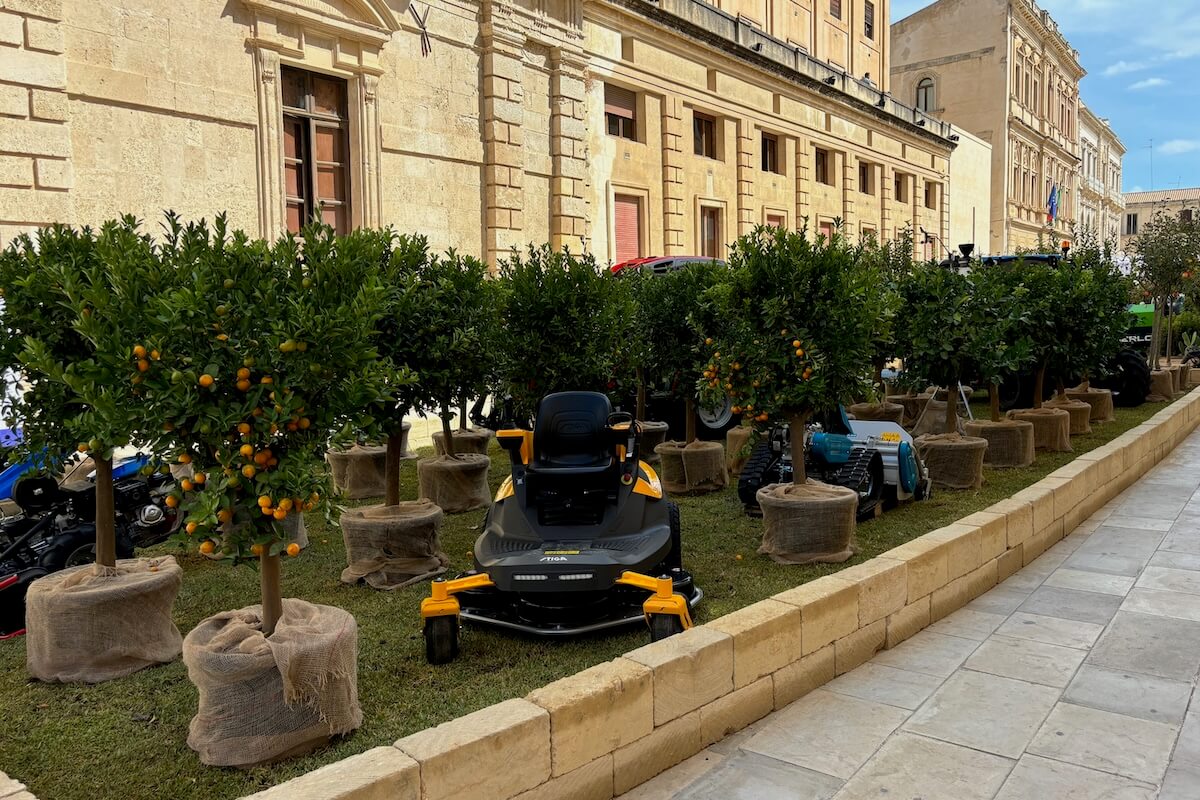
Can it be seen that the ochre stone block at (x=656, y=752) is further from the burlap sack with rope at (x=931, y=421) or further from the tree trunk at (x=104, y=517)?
the burlap sack with rope at (x=931, y=421)

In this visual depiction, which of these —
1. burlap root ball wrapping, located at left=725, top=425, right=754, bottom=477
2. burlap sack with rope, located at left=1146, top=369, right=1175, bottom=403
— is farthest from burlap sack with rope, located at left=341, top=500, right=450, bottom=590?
burlap sack with rope, located at left=1146, top=369, right=1175, bottom=403

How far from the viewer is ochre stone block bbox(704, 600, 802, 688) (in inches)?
153

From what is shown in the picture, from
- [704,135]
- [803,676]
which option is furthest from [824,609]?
[704,135]

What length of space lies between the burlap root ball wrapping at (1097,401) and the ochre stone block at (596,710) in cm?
1201

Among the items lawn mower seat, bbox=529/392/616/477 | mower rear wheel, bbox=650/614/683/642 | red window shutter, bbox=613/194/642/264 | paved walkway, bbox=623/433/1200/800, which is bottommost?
paved walkway, bbox=623/433/1200/800

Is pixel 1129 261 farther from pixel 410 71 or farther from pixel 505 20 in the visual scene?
pixel 410 71

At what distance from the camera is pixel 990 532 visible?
584cm

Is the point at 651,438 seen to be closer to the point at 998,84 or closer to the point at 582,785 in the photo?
the point at 582,785

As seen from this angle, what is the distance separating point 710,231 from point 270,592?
20.5 m

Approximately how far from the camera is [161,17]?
11125 millimetres

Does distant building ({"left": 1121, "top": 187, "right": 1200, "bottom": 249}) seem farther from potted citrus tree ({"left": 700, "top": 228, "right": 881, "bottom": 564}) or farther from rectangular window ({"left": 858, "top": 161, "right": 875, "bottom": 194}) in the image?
potted citrus tree ({"left": 700, "top": 228, "right": 881, "bottom": 564})

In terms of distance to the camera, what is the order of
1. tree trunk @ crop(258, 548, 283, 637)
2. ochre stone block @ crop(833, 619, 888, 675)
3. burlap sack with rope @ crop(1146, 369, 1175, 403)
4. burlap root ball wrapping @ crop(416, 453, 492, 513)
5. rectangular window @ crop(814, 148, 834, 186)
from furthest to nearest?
rectangular window @ crop(814, 148, 834, 186)
burlap sack with rope @ crop(1146, 369, 1175, 403)
burlap root ball wrapping @ crop(416, 453, 492, 513)
ochre stone block @ crop(833, 619, 888, 675)
tree trunk @ crop(258, 548, 283, 637)

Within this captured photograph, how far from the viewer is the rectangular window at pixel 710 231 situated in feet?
74.4

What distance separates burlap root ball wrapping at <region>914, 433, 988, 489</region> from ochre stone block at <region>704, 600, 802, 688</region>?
482cm
